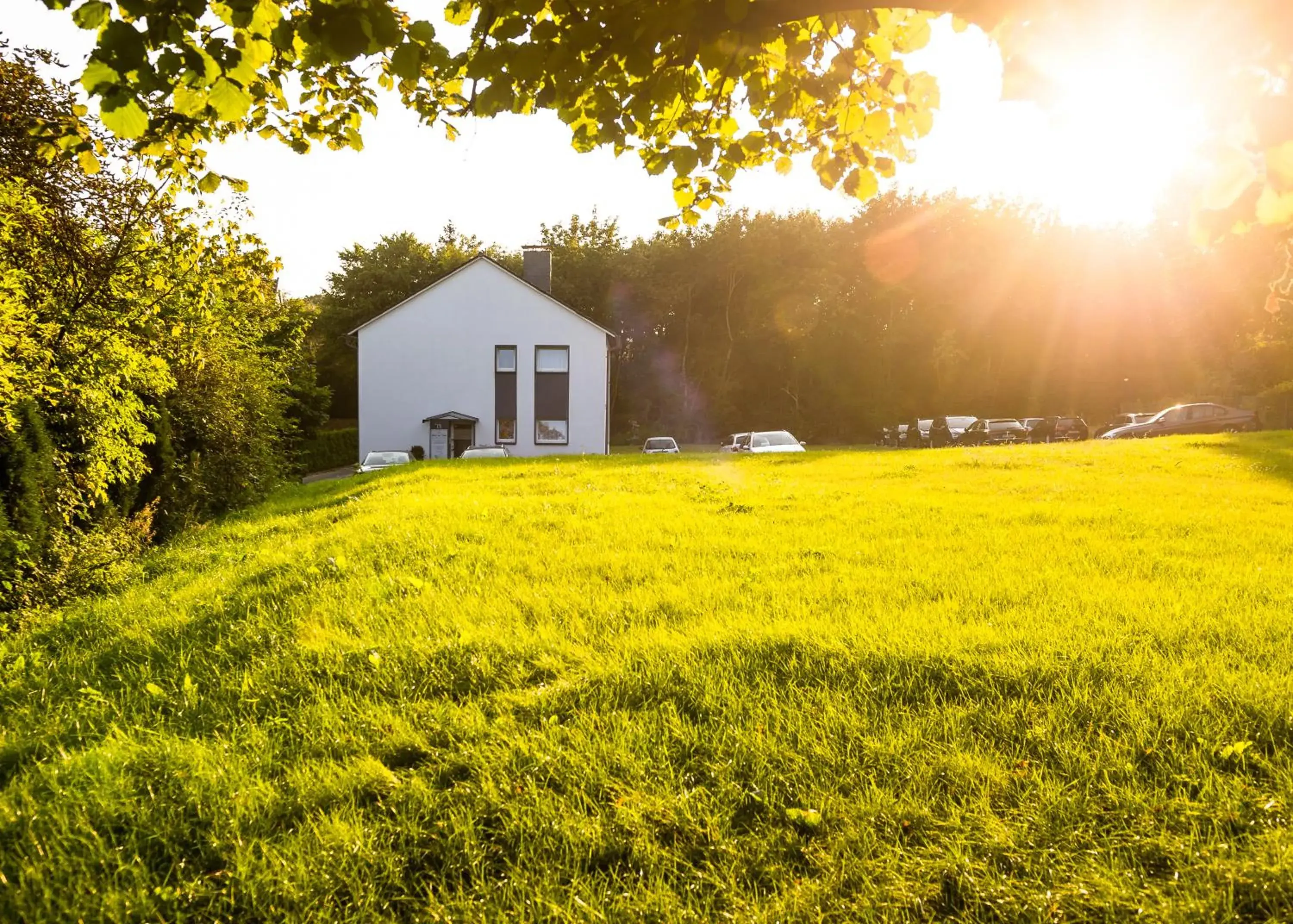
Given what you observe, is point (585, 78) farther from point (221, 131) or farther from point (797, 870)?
point (797, 870)

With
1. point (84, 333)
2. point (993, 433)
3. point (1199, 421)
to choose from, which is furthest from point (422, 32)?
point (1199, 421)

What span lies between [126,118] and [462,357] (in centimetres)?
3233

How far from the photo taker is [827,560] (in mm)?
6480

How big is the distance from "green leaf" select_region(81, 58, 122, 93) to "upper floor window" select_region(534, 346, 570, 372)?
32.1 meters

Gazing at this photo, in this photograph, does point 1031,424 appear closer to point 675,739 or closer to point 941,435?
point 941,435

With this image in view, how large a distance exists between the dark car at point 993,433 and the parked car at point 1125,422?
4.29 meters

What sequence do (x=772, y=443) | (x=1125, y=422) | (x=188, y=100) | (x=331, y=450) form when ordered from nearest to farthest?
(x=188, y=100), (x=772, y=443), (x=1125, y=422), (x=331, y=450)

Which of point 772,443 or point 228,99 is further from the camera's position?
point 772,443

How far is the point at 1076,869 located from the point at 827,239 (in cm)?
5131

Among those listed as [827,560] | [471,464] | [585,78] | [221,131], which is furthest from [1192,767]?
[471,464]

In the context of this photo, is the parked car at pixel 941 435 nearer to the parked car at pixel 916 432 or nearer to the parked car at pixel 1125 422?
the parked car at pixel 916 432

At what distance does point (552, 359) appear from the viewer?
34938 mm

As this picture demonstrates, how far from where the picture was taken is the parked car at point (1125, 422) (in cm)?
3247

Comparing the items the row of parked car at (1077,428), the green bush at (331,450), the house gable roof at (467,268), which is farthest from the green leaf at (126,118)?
the green bush at (331,450)
